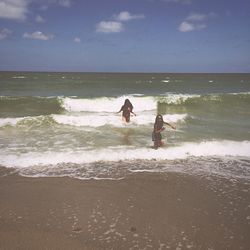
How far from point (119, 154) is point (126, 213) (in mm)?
3631

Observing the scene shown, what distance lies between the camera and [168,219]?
5.18 metres

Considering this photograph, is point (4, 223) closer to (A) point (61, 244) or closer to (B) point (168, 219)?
(A) point (61, 244)

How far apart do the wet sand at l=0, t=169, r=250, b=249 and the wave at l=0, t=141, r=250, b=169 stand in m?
1.18

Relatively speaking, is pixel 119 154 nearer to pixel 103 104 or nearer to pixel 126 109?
pixel 126 109

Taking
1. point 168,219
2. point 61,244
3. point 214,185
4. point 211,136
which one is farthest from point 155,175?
point 211,136

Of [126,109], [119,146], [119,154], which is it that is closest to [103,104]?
[126,109]

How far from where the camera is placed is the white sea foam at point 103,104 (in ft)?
74.1

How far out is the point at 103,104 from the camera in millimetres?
23141

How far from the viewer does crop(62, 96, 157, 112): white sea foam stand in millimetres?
22578

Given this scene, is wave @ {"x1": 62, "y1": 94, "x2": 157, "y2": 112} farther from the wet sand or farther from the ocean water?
the wet sand

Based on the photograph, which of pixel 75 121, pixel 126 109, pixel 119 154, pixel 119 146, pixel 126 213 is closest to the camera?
pixel 126 213

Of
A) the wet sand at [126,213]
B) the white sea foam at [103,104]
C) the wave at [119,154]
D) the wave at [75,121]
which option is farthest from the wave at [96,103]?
the wet sand at [126,213]

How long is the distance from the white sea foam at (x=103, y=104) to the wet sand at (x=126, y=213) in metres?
15.6

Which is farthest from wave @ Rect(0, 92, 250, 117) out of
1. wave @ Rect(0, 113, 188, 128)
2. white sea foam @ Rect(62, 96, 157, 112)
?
wave @ Rect(0, 113, 188, 128)
